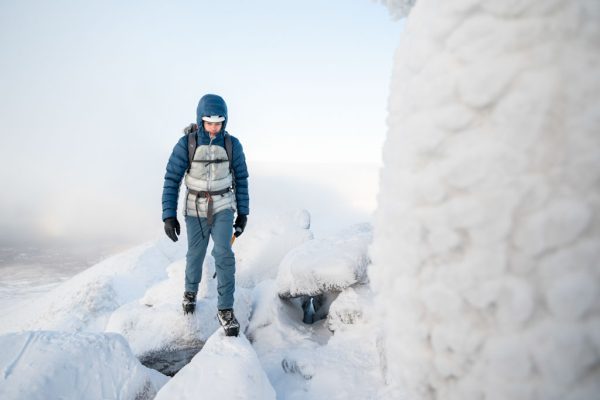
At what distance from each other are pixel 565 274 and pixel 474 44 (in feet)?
1.43

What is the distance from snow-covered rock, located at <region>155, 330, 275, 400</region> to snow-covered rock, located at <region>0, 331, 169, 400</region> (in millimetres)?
455

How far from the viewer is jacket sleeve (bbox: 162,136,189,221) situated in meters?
2.65

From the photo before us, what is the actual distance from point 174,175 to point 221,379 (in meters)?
1.64

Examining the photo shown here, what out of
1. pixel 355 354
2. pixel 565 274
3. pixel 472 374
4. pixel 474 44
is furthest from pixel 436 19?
pixel 355 354

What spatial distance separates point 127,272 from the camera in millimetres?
6180

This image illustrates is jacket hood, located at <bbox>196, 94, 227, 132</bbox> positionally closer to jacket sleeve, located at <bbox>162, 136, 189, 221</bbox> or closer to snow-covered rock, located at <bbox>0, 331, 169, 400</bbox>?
jacket sleeve, located at <bbox>162, 136, 189, 221</bbox>

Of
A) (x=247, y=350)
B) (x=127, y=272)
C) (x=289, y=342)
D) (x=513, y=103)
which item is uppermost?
(x=513, y=103)

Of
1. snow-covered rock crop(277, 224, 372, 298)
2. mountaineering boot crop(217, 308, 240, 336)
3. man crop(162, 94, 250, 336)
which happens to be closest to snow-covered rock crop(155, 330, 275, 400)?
mountaineering boot crop(217, 308, 240, 336)

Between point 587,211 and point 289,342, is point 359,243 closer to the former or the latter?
point 289,342

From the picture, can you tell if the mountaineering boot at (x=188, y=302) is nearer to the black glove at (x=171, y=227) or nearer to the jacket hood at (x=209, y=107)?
the black glove at (x=171, y=227)

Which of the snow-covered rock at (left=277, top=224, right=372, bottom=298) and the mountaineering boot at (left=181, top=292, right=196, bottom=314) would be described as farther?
the snow-covered rock at (left=277, top=224, right=372, bottom=298)

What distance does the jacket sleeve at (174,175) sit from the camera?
2650mm

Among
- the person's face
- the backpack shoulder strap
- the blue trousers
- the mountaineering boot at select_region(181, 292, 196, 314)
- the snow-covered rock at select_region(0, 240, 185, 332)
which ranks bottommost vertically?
the snow-covered rock at select_region(0, 240, 185, 332)

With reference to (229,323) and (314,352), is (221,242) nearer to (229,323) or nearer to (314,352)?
(229,323)
